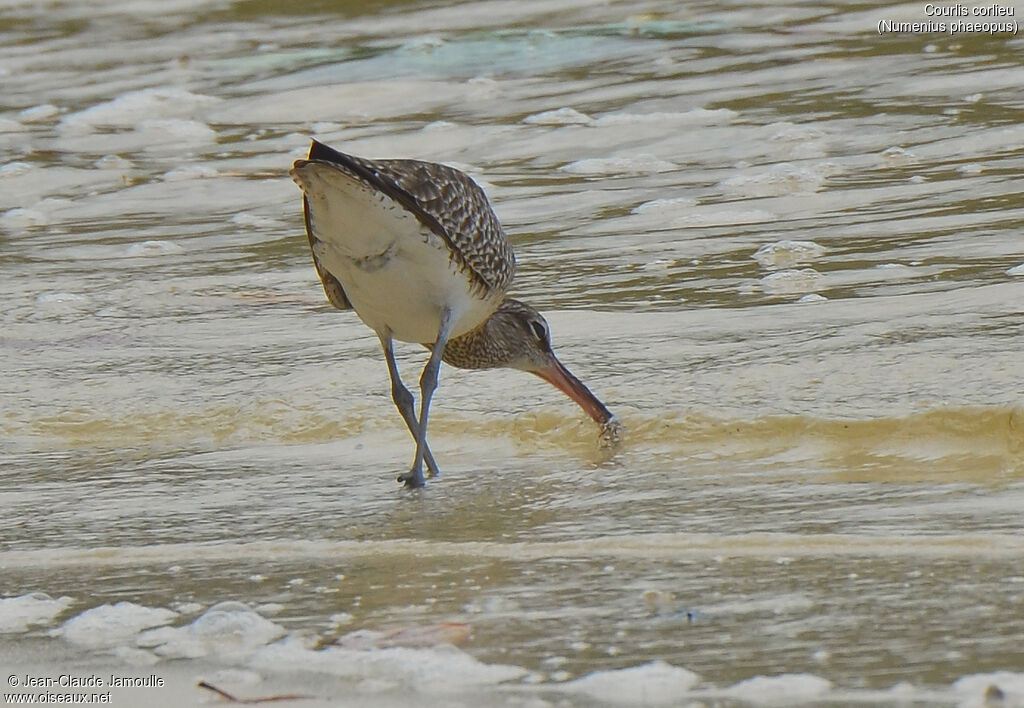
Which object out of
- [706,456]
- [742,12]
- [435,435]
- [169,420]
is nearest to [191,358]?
[169,420]

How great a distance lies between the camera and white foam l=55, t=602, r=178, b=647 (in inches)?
132

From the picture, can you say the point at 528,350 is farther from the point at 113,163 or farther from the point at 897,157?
the point at 113,163

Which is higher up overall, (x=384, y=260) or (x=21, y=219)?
(x=384, y=260)

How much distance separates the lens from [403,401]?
518cm

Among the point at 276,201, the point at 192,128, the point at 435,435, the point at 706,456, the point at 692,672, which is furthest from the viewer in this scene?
the point at 192,128

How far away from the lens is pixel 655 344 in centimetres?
544

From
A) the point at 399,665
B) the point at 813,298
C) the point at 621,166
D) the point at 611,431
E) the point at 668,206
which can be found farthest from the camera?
the point at 621,166

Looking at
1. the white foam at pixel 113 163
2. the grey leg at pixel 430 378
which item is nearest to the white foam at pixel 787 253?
the grey leg at pixel 430 378

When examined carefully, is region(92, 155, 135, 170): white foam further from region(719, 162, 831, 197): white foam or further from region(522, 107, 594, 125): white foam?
region(719, 162, 831, 197): white foam

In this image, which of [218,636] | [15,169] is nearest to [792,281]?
[218,636]

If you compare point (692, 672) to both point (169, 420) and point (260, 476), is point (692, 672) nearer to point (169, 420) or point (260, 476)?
point (260, 476)

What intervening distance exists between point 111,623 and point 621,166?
525 centimetres

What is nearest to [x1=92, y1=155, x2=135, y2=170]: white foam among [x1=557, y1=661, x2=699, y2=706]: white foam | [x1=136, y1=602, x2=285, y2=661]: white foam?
[x1=136, y1=602, x2=285, y2=661]: white foam

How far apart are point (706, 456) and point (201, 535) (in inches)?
55.6
